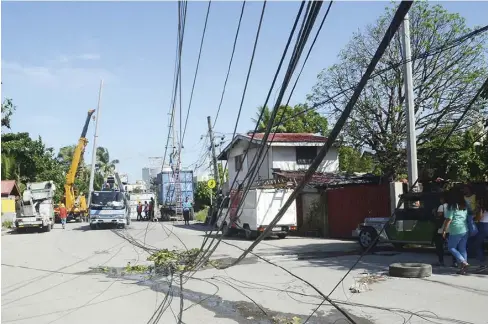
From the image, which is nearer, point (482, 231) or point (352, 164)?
point (482, 231)

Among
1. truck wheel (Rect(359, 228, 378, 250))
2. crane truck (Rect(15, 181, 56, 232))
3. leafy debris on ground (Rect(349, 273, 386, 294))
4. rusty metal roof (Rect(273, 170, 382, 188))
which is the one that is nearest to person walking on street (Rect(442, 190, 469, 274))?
leafy debris on ground (Rect(349, 273, 386, 294))

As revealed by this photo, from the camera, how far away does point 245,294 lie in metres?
9.32

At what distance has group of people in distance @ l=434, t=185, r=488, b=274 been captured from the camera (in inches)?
412

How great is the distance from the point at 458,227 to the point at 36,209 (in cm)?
2783

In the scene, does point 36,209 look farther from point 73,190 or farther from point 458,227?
point 458,227

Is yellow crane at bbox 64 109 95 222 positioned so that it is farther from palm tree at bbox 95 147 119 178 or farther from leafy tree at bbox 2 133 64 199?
palm tree at bbox 95 147 119 178

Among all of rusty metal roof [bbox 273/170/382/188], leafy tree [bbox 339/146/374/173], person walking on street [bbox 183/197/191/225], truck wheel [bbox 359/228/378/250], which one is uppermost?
leafy tree [bbox 339/146/374/173]

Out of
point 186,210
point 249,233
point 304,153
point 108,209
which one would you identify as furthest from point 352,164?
point 108,209

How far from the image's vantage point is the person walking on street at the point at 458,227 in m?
10.4

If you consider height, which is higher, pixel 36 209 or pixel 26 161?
pixel 26 161

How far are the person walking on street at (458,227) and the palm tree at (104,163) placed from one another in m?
57.0

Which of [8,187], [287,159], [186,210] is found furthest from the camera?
[8,187]

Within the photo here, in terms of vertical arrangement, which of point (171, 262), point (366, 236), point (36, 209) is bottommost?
point (171, 262)

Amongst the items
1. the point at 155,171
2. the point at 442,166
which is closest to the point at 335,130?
the point at 442,166
